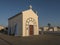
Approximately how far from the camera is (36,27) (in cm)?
2552

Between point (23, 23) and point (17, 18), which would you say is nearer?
point (23, 23)

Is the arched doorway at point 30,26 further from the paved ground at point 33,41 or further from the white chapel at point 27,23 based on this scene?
the paved ground at point 33,41

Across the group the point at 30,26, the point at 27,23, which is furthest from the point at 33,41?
the point at 30,26

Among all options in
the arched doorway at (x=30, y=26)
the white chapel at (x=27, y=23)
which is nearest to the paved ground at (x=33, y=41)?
the white chapel at (x=27, y=23)

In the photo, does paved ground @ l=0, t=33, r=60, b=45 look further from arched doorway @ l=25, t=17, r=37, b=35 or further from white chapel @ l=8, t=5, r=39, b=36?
arched doorway @ l=25, t=17, r=37, b=35

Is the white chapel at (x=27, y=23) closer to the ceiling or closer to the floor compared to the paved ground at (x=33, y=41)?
closer to the ceiling

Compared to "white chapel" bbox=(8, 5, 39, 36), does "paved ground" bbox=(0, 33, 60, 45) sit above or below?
below

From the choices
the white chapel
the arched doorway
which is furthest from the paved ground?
the arched doorway

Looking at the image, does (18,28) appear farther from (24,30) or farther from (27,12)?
(27,12)

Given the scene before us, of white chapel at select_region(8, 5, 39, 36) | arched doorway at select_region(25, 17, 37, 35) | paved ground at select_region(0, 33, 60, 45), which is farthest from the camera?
arched doorway at select_region(25, 17, 37, 35)

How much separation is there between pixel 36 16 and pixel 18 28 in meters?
3.93

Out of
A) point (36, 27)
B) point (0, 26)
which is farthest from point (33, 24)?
point (0, 26)

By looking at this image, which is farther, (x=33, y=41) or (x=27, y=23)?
(x=27, y=23)

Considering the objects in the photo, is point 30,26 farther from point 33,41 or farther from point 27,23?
point 33,41
